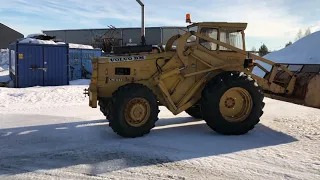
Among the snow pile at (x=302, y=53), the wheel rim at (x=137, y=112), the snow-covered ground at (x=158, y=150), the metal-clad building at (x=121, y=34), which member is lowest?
the snow-covered ground at (x=158, y=150)

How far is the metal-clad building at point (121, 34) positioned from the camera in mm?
42656

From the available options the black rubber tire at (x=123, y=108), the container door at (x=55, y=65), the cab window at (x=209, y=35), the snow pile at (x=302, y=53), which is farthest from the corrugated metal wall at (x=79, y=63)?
the black rubber tire at (x=123, y=108)

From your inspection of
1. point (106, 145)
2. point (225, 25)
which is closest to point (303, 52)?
point (225, 25)

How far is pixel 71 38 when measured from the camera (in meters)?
51.8

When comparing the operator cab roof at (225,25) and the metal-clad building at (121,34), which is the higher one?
the metal-clad building at (121,34)

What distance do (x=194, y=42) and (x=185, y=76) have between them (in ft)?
2.63

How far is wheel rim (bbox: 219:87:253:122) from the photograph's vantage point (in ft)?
24.3

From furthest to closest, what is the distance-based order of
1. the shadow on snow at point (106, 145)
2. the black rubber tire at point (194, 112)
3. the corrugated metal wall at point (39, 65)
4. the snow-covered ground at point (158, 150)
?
the corrugated metal wall at point (39, 65)
the black rubber tire at point (194, 112)
the shadow on snow at point (106, 145)
the snow-covered ground at point (158, 150)

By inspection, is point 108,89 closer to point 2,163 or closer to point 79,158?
point 79,158

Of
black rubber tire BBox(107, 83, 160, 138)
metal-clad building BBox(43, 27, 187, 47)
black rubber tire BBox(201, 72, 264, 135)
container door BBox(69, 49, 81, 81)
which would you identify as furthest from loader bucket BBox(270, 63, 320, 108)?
metal-clad building BBox(43, 27, 187, 47)

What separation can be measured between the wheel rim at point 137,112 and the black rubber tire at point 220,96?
1.27m

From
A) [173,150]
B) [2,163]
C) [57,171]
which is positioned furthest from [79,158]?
[173,150]

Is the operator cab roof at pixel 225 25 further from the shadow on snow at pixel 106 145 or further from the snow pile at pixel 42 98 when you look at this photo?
the snow pile at pixel 42 98

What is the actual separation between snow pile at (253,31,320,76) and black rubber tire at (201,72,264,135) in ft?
65.8
